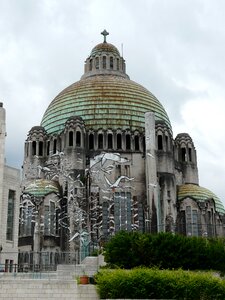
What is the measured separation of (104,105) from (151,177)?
1052 centimetres

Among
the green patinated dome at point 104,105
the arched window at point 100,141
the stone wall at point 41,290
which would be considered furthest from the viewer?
the green patinated dome at point 104,105

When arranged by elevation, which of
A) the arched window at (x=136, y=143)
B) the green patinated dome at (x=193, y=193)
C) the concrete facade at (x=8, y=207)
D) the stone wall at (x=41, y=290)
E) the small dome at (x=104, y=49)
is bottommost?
the stone wall at (x=41, y=290)

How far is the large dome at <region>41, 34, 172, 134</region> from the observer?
184 feet

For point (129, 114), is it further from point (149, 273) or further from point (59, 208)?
point (149, 273)

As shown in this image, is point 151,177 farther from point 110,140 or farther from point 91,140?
point 91,140

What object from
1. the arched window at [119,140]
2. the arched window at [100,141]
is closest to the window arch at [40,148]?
the arched window at [100,141]

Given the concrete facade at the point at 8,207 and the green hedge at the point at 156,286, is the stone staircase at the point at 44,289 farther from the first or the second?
the concrete facade at the point at 8,207

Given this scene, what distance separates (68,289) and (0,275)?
4162 mm

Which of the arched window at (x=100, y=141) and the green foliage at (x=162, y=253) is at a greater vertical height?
the arched window at (x=100, y=141)

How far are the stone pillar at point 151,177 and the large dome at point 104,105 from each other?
10.3ft

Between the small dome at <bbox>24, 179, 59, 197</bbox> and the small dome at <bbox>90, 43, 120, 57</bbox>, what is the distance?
74.7ft

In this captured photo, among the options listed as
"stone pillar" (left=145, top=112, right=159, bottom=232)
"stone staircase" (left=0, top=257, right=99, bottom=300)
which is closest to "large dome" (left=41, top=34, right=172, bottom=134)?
"stone pillar" (left=145, top=112, right=159, bottom=232)

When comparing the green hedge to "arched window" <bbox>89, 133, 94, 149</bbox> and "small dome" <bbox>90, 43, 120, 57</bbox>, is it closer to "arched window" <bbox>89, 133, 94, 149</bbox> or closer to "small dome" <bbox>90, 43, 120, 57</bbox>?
"arched window" <bbox>89, 133, 94, 149</bbox>

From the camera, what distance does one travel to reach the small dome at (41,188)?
1951 inches
